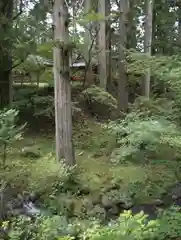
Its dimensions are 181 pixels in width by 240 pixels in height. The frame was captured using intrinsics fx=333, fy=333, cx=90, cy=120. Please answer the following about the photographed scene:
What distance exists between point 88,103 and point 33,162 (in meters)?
5.18

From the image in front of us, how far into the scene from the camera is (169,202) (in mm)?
6602

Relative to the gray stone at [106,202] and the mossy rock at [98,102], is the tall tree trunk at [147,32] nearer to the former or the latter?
the mossy rock at [98,102]

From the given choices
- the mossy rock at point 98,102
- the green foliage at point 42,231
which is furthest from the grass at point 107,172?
the green foliage at point 42,231

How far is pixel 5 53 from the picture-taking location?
8.95 meters

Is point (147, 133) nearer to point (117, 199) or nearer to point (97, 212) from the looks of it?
point (117, 199)

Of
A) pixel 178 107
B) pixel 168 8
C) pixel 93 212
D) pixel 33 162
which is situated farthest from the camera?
pixel 168 8

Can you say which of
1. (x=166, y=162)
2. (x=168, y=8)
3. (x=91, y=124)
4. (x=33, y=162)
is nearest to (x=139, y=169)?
(x=166, y=162)

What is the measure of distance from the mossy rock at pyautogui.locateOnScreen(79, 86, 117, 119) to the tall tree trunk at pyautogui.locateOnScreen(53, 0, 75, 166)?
4580 mm

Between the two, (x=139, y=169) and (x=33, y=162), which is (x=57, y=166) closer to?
(x=33, y=162)

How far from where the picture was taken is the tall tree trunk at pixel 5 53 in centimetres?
860

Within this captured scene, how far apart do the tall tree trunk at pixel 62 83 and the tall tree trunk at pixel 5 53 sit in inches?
105

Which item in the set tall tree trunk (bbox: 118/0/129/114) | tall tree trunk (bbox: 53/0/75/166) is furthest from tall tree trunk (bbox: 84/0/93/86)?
tall tree trunk (bbox: 53/0/75/166)

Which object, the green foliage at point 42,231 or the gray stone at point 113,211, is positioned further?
the gray stone at point 113,211

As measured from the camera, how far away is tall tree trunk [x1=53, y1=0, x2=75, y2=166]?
20.7ft
